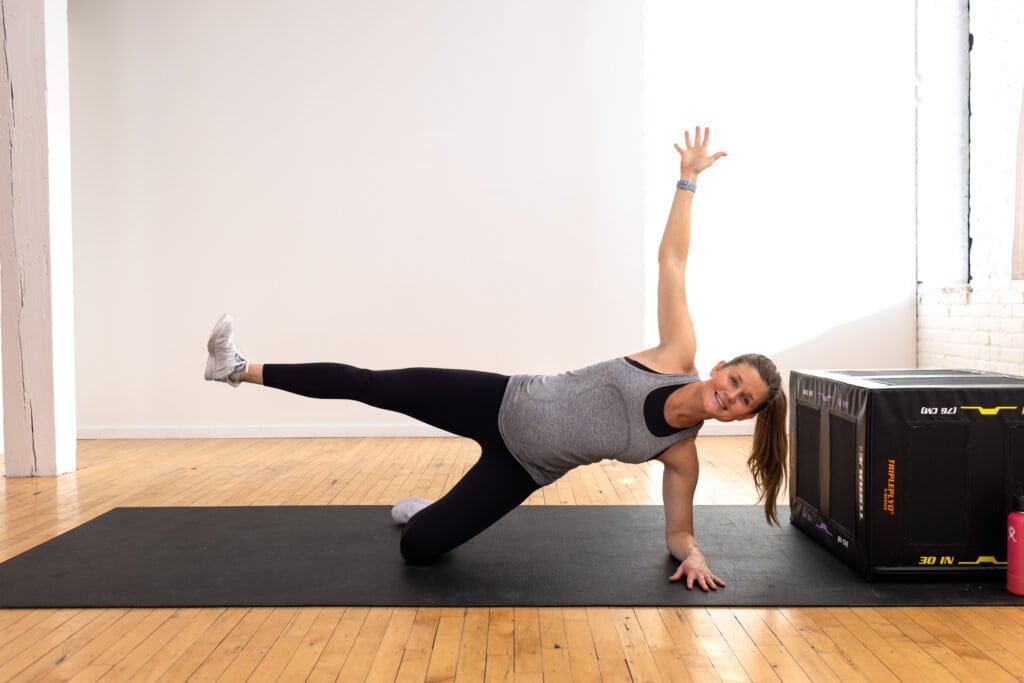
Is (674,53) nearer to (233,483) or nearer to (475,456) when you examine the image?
(475,456)

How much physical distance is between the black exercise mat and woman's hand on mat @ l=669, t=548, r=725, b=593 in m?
0.03

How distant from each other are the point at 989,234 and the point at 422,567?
4046 mm

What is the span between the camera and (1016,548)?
8.53ft

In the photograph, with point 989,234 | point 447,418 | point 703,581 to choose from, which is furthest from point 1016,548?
point 989,234

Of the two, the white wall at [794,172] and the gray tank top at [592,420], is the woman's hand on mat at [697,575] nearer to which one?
the gray tank top at [592,420]

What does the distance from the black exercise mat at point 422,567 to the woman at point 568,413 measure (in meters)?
0.14

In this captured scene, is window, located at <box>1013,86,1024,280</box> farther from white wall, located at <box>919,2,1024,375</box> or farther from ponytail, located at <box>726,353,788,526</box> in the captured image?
ponytail, located at <box>726,353,788,526</box>

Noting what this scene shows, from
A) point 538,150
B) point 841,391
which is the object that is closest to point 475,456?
point 538,150

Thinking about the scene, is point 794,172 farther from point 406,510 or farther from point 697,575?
point 697,575

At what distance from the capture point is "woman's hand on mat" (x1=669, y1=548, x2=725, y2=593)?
8.83 feet

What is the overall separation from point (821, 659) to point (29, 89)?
438 centimetres

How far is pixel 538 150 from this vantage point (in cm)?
607

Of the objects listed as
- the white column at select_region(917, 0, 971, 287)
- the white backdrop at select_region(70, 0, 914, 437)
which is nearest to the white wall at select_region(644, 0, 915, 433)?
the white backdrop at select_region(70, 0, 914, 437)

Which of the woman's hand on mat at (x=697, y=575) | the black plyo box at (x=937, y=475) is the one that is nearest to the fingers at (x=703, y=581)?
the woman's hand on mat at (x=697, y=575)
